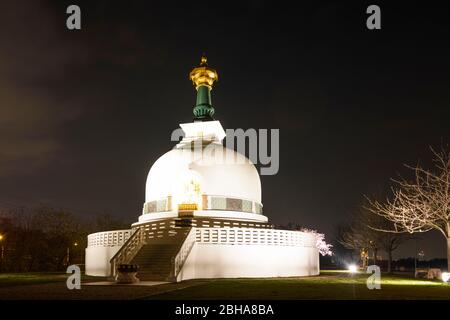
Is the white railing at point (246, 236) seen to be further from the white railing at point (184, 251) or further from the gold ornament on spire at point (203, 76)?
the gold ornament on spire at point (203, 76)

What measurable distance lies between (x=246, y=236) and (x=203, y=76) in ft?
73.6

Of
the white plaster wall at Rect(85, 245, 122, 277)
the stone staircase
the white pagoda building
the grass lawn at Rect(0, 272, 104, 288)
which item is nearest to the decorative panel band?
the white pagoda building

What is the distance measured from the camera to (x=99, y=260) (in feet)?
105

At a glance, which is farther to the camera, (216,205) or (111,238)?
(216,205)

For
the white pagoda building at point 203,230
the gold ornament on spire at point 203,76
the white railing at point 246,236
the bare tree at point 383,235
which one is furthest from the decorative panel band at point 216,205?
the bare tree at point 383,235

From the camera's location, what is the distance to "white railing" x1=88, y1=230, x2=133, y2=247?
99.3 feet

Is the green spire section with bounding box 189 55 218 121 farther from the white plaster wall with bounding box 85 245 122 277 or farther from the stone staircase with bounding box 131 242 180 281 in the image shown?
the stone staircase with bounding box 131 242 180 281

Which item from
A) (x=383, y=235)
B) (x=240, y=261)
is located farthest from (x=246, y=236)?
(x=383, y=235)

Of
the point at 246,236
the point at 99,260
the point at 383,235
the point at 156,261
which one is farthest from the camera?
the point at 383,235

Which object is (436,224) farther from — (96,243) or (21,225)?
(21,225)

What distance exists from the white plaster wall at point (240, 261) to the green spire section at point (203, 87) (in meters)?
18.8

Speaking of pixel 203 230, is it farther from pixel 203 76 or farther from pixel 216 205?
pixel 203 76

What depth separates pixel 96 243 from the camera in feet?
107
